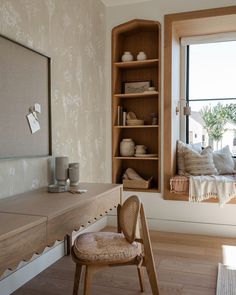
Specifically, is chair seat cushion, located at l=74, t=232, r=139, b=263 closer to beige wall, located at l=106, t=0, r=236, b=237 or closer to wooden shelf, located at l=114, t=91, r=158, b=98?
beige wall, located at l=106, t=0, r=236, b=237

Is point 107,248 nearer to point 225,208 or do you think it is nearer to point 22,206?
point 22,206

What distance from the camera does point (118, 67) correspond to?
3.65 meters

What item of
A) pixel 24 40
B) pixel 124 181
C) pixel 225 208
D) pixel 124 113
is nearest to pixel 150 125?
pixel 124 113

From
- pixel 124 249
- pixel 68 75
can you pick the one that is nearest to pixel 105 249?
pixel 124 249

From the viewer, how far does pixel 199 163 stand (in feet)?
10.9

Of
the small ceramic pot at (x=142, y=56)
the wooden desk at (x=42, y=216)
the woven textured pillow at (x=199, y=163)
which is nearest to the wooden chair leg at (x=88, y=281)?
the wooden desk at (x=42, y=216)

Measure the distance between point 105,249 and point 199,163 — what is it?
6.44 ft

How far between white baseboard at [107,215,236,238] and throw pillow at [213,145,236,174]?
0.63 meters

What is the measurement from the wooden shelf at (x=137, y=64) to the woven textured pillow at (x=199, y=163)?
1.10m

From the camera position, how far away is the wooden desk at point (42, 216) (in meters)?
1.18

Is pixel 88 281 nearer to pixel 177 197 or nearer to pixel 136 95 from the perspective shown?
pixel 177 197

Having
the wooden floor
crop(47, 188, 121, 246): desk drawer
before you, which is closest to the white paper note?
crop(47, 188, 121, 246): desk drawer

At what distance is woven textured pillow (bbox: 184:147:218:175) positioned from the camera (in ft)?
10.8

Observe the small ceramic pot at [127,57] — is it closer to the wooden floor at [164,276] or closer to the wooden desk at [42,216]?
the wooden desk at [42,216]
